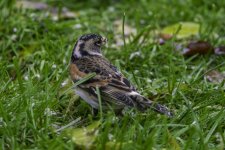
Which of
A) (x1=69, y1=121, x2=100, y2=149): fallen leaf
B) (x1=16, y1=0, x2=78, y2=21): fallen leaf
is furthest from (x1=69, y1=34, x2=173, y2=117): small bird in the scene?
(x1=16, y1=0, x2=78, y2=21): fallen leaf

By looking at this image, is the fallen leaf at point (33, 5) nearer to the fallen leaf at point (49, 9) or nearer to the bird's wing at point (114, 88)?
the fallen leaf at point (49, 9)

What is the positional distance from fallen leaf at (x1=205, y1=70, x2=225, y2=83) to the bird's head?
5.02ft

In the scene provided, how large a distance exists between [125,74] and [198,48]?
4.43 feet

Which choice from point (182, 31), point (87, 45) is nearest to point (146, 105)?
point (87, 45)

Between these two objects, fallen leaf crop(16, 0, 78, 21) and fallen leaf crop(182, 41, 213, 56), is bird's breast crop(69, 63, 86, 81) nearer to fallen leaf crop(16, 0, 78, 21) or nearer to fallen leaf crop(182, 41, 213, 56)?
fallen leaf crop(182, 41, 213, 56)

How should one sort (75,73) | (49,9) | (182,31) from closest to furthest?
→ (75,73)
(182,31)
(49,9)

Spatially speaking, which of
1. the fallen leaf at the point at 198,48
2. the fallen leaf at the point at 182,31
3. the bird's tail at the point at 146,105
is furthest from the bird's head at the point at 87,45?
the fallen leaf at the point at 182,31

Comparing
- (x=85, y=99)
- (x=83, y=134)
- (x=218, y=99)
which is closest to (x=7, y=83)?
(x=85, y=99)

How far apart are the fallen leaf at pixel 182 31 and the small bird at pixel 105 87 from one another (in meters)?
2.62

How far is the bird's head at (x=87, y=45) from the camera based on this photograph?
5793mm

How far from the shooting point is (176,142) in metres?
4.89

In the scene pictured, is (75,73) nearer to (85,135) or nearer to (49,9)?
(85,135)

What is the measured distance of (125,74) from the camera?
6566 millimetres

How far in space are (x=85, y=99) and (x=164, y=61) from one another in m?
2.16
